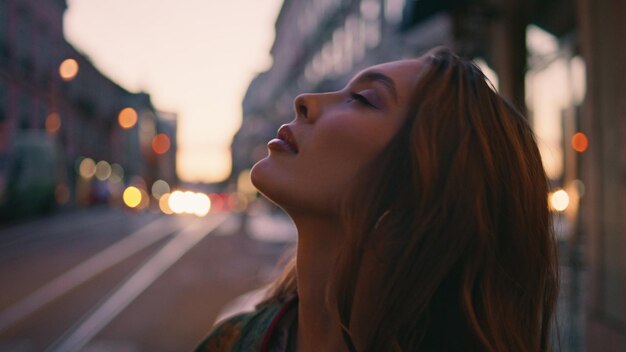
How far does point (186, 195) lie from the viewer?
36.5 m

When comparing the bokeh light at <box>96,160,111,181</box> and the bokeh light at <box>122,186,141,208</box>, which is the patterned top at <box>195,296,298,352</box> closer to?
the bokeh light at <box>122,186,141,208</box>

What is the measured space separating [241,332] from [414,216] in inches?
21.4

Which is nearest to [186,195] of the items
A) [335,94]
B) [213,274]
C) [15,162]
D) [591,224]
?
[15,162]

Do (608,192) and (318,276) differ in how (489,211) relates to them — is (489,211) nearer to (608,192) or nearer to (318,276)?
(318,276)

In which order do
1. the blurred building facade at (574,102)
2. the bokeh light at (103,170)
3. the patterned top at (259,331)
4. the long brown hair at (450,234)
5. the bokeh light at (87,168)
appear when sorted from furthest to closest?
the bokeh light at (103,170) → the bokeh light at (87,168) → the blurred building facade at (574,102) → the patterned top at (259,331) → the long brown hair at (450,234)

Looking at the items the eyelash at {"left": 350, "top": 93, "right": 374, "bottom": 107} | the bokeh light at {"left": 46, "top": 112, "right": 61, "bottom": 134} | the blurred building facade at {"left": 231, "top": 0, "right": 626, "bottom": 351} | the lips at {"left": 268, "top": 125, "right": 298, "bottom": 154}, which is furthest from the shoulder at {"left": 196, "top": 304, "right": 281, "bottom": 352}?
the bokeh light at {"left": 46, "top": 112, "right": 61, "bottom": 134}

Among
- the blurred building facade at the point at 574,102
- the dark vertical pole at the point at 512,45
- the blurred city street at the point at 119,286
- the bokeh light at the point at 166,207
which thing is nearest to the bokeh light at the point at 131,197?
the bokeh light at the point at 166,207

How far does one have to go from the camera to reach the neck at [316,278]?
1332 mm

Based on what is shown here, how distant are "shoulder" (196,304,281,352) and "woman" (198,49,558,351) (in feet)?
0.04

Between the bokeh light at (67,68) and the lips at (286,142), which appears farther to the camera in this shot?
the bokeh light at (67,68)

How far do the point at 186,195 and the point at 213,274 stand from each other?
27.2 m

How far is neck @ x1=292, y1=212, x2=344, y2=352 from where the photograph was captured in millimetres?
1332

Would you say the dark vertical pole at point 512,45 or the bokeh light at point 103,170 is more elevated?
the dark vertical pole at point 512,45

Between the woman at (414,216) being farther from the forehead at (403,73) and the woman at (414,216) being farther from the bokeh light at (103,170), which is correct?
the bokeh light at (103,170)
